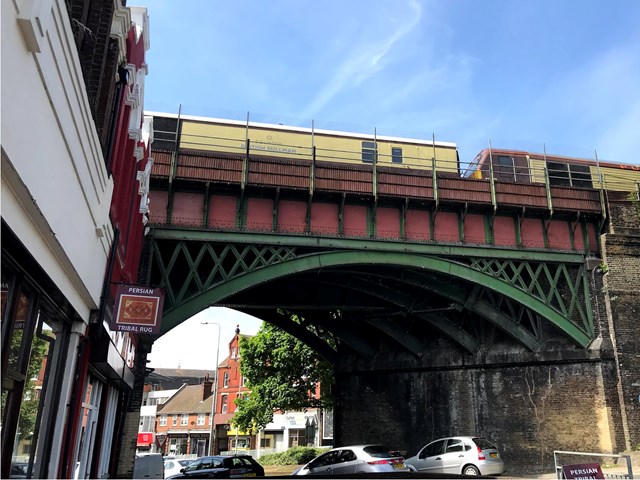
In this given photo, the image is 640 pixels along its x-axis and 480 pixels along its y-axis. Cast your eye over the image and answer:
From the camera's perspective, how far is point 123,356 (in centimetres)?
1338

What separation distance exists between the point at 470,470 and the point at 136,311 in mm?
12588

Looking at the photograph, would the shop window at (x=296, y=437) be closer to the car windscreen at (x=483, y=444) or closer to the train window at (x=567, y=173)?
the car windscreen at (x=483, y=444)

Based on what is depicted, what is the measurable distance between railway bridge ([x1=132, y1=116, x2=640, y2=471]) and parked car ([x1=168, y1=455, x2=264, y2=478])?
530 centimetres

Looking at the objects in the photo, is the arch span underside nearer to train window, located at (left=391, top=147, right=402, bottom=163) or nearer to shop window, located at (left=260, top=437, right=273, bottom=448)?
train window, located at (left=391, top=147, right=402, bottom=163)

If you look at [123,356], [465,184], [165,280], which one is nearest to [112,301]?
[123,356]

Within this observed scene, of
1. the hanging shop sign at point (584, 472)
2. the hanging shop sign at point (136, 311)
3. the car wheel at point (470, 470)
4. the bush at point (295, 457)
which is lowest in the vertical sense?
the bush at point (295, 457)

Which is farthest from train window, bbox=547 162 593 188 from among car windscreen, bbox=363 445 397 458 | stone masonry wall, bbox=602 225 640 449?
car windscreen, bbox=363 445 397 458

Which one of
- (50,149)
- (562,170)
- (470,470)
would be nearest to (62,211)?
(50,149)

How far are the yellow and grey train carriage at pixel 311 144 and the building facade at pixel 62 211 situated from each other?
8162mm

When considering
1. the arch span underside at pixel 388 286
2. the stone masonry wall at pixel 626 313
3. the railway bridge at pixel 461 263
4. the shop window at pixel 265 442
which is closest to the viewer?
the arch span underside at pixel 388 286

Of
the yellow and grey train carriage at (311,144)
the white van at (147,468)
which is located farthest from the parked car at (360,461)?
the yellow and grey train carriage at (311,144)

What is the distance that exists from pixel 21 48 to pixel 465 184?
690 inches

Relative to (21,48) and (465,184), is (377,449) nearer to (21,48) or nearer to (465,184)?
(465,184)

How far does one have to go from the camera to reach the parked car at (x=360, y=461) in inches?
668
